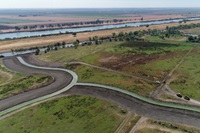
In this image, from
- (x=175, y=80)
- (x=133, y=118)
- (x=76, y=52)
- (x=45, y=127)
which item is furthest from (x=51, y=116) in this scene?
(x=76, y=52)

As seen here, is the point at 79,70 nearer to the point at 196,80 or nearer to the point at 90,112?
the point at 90,112

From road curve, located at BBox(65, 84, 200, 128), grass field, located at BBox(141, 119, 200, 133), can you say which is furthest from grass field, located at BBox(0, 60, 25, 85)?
grass field, located at BBox(141, 119, 200, 133)

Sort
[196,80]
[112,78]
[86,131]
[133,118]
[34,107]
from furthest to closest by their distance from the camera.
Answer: [112,78], [196,80], [34,107], [133,118], [86,131]

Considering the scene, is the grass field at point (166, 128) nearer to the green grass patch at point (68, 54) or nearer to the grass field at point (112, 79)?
the grass field at point (112, 79)

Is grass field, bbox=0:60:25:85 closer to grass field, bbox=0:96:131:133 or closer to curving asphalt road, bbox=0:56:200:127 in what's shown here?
curving asphalt road, bbox=0:56:200:127

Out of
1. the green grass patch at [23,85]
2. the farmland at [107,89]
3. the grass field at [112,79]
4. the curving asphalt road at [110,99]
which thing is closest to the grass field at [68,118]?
the farmland at [107,89]

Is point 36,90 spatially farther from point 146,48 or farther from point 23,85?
point 146,48
